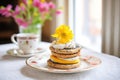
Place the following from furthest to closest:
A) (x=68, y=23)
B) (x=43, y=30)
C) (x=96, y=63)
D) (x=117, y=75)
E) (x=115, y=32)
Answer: (x=43, y=30) → (x=68, y=23) → (x=115, y=32) → (x=96, y=63) → (x=117, y=75)

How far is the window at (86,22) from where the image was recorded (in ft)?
5.77

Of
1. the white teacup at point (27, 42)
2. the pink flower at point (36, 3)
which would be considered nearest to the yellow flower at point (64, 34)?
the white teacup at point (27, 42)

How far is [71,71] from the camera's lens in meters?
0.84

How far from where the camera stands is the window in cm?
176

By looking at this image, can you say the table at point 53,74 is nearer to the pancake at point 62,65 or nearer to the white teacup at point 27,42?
the pancake at point 62,65

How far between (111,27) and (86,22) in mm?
600

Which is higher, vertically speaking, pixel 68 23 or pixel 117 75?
pixel 68 23

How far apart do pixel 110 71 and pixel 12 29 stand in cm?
190

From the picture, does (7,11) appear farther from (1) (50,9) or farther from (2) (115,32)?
(2) (115,32)

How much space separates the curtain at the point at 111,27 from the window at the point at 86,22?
0.40m

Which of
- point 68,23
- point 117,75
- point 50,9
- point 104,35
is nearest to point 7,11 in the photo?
point 50,9

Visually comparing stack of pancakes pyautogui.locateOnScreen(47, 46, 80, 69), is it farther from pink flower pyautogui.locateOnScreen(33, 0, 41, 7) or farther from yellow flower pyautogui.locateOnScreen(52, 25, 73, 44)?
pink flower pyautogui.locateOnScreen(33, 0, 41, 7)

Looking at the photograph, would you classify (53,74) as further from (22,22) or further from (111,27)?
(22,22)

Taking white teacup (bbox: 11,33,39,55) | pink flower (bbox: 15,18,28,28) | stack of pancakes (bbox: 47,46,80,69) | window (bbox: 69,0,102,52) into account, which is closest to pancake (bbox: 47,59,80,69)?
stack of pancakes (bbox: 47,46,80,69)
